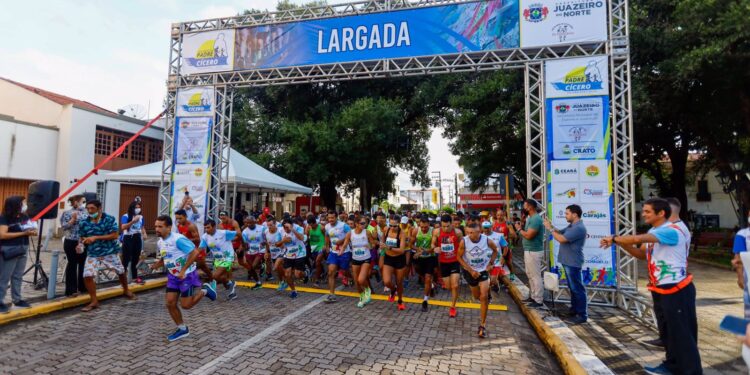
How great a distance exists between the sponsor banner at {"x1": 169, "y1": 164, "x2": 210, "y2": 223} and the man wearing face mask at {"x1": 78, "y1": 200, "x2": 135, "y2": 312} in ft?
9.23

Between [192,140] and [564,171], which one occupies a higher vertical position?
[192,140]

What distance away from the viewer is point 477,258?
575 cm

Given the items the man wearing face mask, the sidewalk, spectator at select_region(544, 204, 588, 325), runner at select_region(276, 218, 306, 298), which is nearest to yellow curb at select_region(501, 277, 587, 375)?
the sidewalk

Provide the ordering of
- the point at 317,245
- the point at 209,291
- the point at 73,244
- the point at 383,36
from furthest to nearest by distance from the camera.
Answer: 1. the point at 317,245
2. the point at 383,36
3. the point at 73,244
4. the point at 209,291

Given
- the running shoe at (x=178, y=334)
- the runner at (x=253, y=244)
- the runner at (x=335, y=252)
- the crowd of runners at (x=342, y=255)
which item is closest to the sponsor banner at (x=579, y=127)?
the crowd of runners at (x=342, y=255)

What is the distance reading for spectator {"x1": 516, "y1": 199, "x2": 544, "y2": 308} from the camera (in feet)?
22.5

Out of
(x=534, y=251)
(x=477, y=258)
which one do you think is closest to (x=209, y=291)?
(x=477, y=258)

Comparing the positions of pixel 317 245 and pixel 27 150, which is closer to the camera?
pixel 317 245

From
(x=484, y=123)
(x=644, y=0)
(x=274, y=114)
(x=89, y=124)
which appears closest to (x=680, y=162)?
(x=644, y=0)

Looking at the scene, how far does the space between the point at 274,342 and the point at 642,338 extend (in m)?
5.03

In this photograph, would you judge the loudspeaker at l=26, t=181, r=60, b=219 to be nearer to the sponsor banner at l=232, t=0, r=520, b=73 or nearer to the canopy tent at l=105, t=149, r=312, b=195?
the canopy tent at l=105, t=149, r=312, b=195

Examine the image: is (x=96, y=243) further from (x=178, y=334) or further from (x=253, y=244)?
(x=253, y=244)

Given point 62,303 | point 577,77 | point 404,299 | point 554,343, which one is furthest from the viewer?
point 404,299

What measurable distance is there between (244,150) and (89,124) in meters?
7.02
